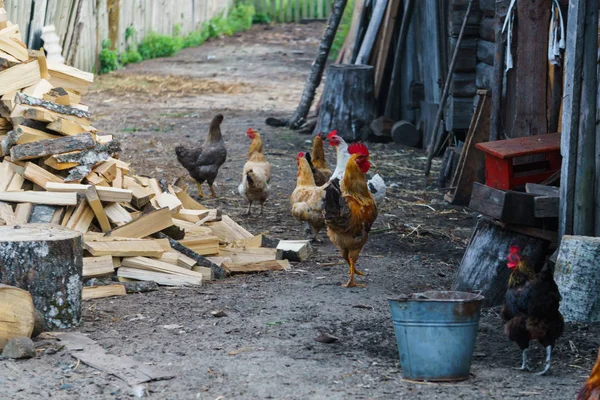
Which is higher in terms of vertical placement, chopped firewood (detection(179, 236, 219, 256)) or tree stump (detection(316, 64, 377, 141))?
tree stump (detection(316, 64, 377, 141))

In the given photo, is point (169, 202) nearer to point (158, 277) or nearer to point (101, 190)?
point (101, 190)

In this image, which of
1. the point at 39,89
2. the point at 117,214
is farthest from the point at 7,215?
the point at 39,89

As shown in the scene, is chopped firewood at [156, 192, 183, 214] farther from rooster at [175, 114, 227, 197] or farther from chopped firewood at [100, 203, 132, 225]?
rooster at [175, 114, 227, 197]

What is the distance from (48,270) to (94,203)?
1.79 meters

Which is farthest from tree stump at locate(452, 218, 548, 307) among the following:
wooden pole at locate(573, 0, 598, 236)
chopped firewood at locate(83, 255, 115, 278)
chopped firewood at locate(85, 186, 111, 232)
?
chopped firewood at locate(85, 186, 111, 232)

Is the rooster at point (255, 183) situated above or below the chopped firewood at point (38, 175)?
below

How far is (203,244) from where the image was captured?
816 centimetres

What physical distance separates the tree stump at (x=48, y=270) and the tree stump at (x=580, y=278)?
3264mm

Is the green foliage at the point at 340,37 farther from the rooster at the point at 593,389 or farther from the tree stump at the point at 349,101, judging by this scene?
the rooster at the point at 593,389

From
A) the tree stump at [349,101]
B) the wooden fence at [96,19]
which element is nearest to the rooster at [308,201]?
the tree stump at [349,101]

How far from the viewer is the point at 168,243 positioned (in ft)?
25.7

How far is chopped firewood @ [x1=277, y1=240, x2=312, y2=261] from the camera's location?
8.30m

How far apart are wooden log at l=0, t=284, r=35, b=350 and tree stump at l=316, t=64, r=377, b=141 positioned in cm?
913

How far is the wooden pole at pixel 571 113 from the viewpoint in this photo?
679 centimetres
